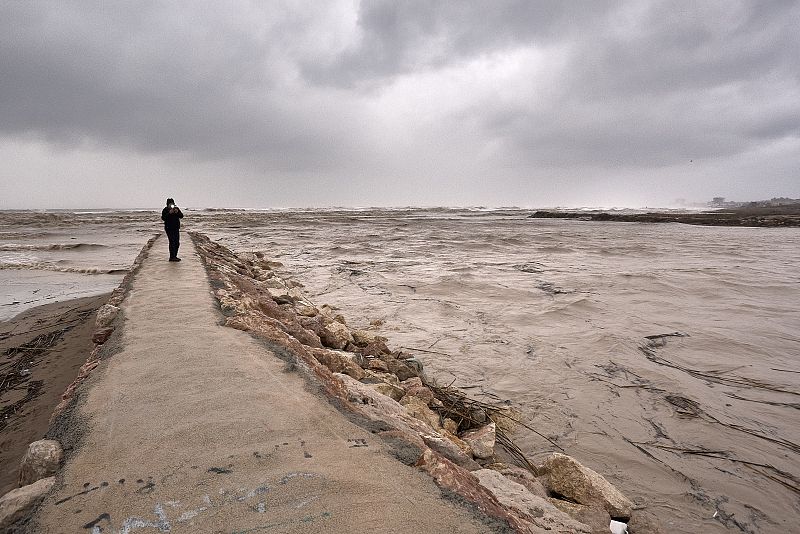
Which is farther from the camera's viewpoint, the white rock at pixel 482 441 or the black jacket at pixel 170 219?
the black jacket at pixel 170 219

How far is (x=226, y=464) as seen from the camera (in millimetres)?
1951

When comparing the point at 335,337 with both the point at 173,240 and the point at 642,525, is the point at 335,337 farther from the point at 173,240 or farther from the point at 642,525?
the point at 173,240

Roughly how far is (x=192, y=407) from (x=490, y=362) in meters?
3.95

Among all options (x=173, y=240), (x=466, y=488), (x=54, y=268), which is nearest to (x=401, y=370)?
(x=466, y=488)

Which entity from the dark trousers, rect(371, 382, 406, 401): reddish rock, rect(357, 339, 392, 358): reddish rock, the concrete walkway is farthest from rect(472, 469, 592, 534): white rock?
the dark trousers

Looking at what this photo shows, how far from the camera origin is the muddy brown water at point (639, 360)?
10.7ft

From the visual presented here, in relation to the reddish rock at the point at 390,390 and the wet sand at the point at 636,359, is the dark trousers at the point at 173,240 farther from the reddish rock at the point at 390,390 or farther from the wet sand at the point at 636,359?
the reddish rock at the point at 390,390

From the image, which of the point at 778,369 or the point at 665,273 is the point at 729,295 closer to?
the point at 665,273

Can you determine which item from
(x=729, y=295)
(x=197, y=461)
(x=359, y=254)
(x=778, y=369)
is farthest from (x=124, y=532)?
(x=359, y=254)

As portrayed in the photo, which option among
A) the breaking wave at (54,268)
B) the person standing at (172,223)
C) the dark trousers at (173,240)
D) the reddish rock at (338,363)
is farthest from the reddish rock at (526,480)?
the breaking wave at (54,268)

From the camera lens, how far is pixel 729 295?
8.62 m

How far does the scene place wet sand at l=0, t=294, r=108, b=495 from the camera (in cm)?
337

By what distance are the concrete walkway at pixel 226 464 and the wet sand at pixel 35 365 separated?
1.04 metres

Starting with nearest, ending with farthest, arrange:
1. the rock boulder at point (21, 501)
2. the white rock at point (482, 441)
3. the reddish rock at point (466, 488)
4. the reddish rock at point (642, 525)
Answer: the rock boulder at point (21, 501) → the reddish rock at point (466, 488) → the reddish rock at point (642, 525) → the white rock at point (482, 441)
